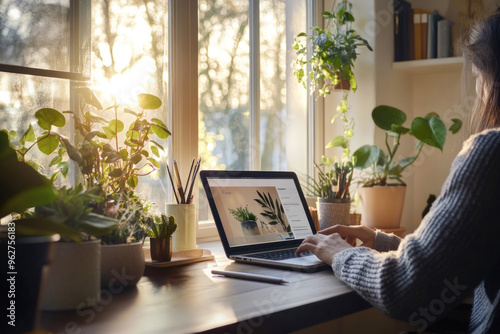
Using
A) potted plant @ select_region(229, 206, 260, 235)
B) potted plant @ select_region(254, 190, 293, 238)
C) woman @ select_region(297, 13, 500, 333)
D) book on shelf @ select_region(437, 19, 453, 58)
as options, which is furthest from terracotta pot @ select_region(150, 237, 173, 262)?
book on shelf @ select_region(437, 19, 453, 58)

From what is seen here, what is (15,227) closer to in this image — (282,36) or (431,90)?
(282,36)

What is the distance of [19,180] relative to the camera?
34.6 inches

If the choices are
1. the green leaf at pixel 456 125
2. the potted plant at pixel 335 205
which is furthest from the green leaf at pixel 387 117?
the potted plant at pixel 335 205

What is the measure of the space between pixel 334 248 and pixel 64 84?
83cm

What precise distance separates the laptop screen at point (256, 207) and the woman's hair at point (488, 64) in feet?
2.17

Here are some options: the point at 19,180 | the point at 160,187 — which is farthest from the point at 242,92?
the point at 19,180

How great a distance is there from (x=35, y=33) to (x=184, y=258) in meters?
0.69

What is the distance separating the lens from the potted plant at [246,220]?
1651 millimetres

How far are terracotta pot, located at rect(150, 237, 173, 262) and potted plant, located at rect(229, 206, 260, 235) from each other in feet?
0.79

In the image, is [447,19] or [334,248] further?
[447,19]

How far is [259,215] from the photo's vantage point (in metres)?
1.71

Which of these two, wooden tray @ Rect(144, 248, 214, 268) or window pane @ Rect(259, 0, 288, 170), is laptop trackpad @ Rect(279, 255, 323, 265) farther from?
window pane @ Rect(259, 0, 288, 170)

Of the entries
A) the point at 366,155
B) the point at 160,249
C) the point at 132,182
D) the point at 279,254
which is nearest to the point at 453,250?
the point at 279,254

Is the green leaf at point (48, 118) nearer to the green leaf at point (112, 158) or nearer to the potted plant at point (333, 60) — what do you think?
the green leaf at point (112, 158)
